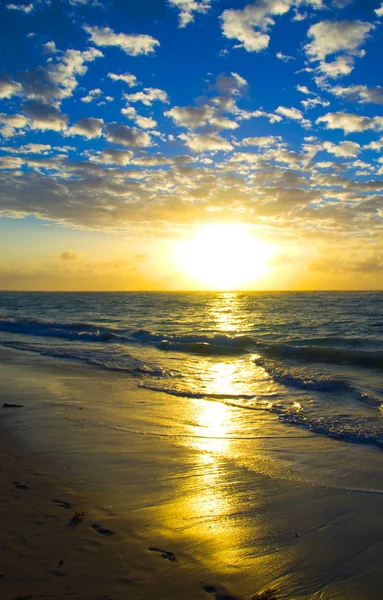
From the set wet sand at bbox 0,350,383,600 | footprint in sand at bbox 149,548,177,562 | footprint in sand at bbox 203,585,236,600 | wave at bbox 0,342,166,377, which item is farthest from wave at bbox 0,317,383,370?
footprint in sand at bbox 203,585,236,600

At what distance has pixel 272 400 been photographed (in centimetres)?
1103

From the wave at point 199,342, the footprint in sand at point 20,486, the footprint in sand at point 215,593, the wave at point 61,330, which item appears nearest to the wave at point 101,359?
the wave at point 199,342

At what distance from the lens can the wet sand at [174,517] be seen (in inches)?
144

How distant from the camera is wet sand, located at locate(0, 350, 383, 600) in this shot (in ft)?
12.0

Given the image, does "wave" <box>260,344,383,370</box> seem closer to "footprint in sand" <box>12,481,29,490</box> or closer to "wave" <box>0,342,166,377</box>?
"wave" <box>0,342,166,377</box>

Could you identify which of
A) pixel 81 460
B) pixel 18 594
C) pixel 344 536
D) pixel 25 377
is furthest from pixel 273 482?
pixel 25 377

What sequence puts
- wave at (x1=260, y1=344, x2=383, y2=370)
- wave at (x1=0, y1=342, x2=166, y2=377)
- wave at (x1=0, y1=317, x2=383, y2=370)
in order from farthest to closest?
wave at (x1=0, y1=317, x2=383, y2=370)
wave at (x1=260, y1=344, x2=383, y2=370)
wave at (x1=0, y1=342, x2=166, y2=377)

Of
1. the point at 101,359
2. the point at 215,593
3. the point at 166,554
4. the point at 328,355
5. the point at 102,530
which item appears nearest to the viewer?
the point at 215,593

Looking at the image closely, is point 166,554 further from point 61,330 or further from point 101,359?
point 61,330

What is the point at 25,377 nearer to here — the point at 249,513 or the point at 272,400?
the point at 272,400

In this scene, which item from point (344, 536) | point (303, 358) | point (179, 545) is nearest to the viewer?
point (179, 545)

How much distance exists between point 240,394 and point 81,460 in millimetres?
6200

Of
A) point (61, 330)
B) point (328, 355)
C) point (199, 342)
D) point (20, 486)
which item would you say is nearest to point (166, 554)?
point (20, 486)

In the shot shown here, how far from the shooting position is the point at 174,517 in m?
4.78
